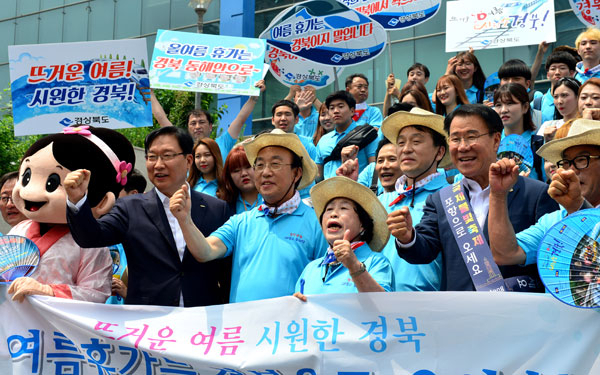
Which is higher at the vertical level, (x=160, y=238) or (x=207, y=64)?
(x=207, y=64)

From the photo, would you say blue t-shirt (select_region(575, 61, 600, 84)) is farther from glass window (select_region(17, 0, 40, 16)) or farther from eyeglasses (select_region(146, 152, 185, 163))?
glass window (select_region(17, 0, 40, 16))

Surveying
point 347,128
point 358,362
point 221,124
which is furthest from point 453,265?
point 221,124

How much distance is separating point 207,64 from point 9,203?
2.78m

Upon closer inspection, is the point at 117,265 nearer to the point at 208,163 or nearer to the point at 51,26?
the point at 208,163

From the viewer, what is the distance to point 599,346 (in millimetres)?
3627

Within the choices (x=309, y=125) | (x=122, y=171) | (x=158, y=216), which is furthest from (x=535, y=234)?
(x=309, y=125)

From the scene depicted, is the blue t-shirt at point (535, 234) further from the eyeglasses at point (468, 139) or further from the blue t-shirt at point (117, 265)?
the blue t-shirt at point (117, 265)

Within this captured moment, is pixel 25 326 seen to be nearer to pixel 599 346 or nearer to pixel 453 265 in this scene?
pixel 453 265

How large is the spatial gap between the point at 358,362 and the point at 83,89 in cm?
497

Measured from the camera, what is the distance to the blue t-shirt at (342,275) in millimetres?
4410

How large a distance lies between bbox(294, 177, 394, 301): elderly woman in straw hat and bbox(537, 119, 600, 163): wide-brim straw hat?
3.30 feet

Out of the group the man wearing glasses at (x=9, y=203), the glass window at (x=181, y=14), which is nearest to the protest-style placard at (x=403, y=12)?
the man wearing glasses at (x=9, y=203)

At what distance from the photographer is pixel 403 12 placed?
961cm

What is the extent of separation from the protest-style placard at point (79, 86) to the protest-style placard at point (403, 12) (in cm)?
291
